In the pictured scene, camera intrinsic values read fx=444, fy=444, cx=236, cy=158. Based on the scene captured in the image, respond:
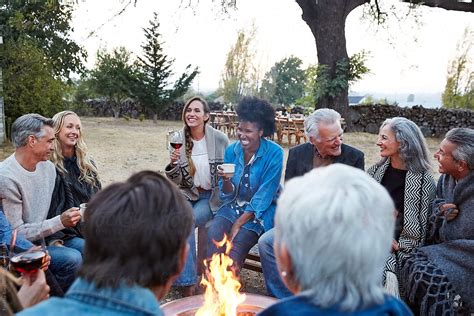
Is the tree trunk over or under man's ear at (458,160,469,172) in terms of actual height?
over

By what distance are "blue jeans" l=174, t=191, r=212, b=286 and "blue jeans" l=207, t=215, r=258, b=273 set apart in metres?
0.15

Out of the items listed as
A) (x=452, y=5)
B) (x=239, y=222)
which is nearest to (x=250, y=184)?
(x=239, y=222)

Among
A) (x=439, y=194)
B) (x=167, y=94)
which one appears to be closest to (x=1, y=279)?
(x=439, y=194)

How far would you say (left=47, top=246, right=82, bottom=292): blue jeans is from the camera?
318 centimetres

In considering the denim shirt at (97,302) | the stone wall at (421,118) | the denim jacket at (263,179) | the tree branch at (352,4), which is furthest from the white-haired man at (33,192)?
the stone wall at (421,118)

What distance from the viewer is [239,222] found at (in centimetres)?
381

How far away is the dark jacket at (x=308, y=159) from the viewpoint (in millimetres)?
3828

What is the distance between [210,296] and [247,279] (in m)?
1.58

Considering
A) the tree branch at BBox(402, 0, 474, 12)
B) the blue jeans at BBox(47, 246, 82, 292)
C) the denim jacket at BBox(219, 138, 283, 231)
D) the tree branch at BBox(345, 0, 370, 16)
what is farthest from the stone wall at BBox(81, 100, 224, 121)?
the blue jeans at BBox(47, 246, 82, 292)

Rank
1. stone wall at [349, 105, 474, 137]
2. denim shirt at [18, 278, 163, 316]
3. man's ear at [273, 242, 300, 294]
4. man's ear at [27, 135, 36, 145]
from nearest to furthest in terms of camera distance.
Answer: denim shirt at [18, 278, 163, 316]
man's ear at [273, 242, 300, 294]
man's ear at [27, 135, 36, 145]
stone wall at [349, 105, 474, 137]

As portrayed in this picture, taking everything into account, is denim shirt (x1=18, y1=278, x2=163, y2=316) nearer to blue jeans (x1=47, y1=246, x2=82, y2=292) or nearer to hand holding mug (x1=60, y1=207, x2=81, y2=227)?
hand holding mug (x1=60, y1=207, x2=81, y2=227)

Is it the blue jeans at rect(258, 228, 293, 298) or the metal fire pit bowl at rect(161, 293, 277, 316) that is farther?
the blue jeans at rect(258, 228, 293, 298)

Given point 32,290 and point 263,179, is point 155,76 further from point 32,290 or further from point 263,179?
point 32,290

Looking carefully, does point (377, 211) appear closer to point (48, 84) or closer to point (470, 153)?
point (470, 153)
